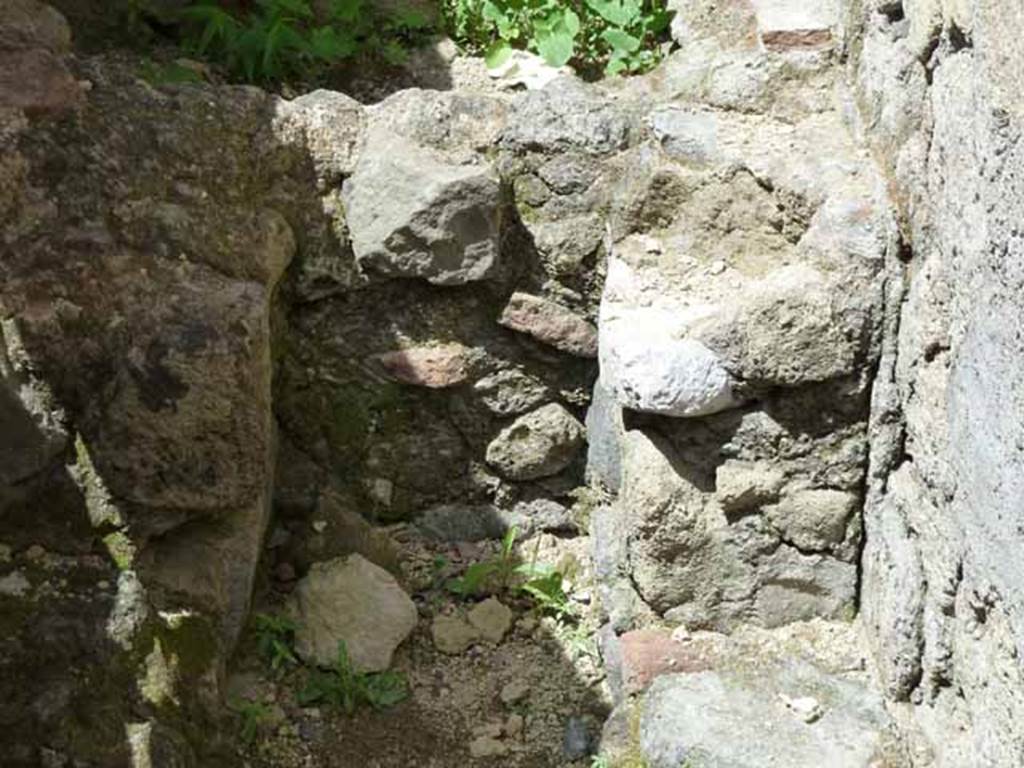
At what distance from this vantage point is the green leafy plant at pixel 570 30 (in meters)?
4.45

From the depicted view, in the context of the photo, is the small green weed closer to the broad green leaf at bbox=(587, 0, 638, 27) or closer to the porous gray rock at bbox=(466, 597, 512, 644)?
the broad green leaf at bbox=(587, 0, 638, 27)

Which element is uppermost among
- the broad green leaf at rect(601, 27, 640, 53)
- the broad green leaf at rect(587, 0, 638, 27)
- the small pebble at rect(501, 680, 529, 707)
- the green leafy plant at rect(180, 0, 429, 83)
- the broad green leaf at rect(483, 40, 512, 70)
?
the broad green leaf at rect(587, 0, 638, 27)

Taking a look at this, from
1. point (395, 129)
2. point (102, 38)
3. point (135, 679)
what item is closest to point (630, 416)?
point (395, 129)

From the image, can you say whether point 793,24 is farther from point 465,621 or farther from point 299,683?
point 299,683

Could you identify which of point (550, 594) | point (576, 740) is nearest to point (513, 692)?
point (576, 740)

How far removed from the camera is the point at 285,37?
14.1 feet

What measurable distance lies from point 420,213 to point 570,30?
965 millimetres

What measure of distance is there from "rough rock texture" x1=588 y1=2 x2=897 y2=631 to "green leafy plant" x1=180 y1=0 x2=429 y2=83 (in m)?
0.95

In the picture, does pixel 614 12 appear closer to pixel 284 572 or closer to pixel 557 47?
pixel 557 47

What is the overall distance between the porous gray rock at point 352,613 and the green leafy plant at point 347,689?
3cm

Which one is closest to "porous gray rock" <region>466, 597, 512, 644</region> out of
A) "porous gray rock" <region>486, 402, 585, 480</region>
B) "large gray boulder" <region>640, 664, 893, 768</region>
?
"porous gray rock" <region>486, 402, 585, 480</region>

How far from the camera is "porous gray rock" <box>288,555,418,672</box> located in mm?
3846

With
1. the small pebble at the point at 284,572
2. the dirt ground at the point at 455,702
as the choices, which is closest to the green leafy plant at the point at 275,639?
the dirt ground at the point at 455,702

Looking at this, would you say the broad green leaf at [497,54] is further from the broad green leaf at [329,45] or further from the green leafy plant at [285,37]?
the broad green leaf at [329,45]
